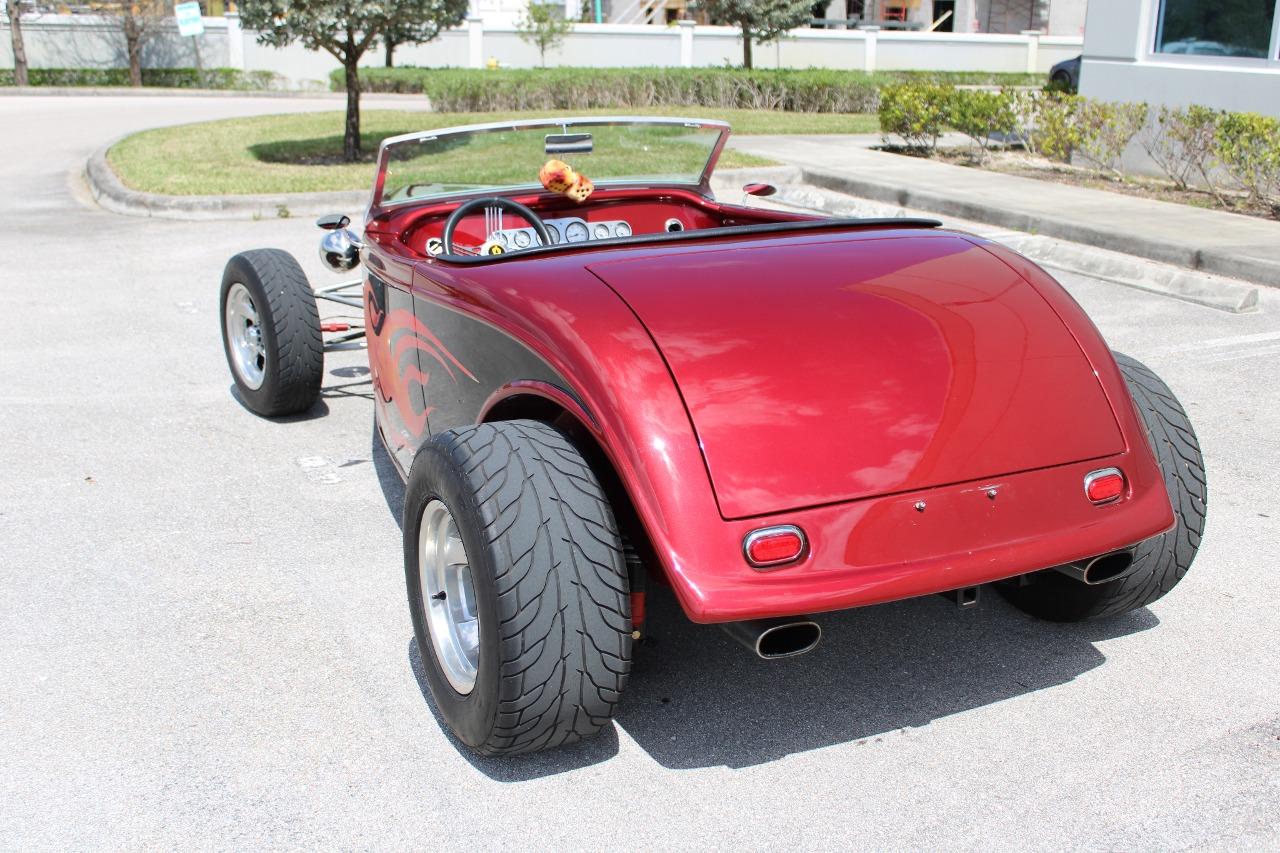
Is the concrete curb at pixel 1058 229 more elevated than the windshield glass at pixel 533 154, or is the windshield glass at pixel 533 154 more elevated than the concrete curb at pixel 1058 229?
the windshield glass at pixel 533 154

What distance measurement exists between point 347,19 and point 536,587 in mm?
13392

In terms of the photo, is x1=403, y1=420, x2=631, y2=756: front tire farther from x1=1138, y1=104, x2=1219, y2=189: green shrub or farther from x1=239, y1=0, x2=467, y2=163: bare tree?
x1=239, y1=0, x2=467, y2=163: bare tree

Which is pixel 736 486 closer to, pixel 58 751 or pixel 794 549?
pixel 794 549

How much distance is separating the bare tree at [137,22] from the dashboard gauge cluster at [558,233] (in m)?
34.0

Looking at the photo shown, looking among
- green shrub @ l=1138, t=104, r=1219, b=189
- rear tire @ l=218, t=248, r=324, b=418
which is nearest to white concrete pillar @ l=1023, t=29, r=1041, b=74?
green shrub @ l=1138, t=104, r=1219, b=189

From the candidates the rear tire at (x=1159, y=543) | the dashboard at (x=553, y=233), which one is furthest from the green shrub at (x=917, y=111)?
the rear tire at (x=1159, y=543)

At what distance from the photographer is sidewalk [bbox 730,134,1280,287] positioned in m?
9.02

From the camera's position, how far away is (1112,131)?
13.2 metres

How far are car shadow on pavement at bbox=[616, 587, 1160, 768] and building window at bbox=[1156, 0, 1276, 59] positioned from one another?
10591 millimetres

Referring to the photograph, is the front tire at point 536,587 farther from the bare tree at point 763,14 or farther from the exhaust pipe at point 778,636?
the bare tree at point 763,14

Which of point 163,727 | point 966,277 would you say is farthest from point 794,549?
point 163,727

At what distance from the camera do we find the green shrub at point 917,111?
50.5 ft

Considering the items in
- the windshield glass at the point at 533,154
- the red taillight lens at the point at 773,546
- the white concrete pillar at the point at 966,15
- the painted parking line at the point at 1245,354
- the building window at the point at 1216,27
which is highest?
the white concrete pillar at the point at 966,15

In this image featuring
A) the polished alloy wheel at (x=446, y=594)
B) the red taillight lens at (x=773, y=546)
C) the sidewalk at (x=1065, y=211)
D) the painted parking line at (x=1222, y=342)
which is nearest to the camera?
the red taillight lens at (x=773, y=546)
